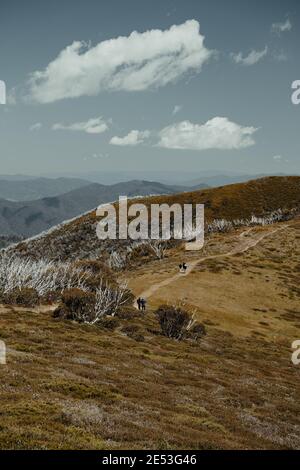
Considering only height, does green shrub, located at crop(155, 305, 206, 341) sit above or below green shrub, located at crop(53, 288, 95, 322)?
below

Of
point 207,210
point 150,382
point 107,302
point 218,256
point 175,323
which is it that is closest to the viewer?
point 150,382

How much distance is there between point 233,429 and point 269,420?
413 cm

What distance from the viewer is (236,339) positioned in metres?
54.5

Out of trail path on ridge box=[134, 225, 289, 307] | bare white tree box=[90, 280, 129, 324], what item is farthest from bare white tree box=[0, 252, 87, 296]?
trail path on ridge box=[134, 225, 289, 307]

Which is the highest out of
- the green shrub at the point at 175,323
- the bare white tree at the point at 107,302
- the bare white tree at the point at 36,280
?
the bare white tree at the point at 36,280

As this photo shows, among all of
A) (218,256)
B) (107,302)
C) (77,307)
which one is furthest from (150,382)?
(218,256)

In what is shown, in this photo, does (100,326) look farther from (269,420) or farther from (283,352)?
(269,420)

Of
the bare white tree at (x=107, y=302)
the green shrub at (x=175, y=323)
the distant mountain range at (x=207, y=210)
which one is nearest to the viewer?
the bare white tree at (x=107, y=302)

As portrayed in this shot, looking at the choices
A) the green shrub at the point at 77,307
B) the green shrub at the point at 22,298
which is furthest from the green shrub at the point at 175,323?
the green shrub at the point at 22,298

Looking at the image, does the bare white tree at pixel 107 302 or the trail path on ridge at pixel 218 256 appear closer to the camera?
the bare white tree at pixel 107 302

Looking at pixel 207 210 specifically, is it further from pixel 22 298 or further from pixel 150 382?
pixel 150 382

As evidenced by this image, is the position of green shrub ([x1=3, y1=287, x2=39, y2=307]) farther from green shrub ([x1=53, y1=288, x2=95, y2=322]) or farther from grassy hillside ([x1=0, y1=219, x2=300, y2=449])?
green shrub ([x1=53, y1=288, x2=95, y2=322])

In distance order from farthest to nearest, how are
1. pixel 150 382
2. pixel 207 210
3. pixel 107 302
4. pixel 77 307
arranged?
1. pixel 207 210
2. pixel 107 302
3. pixel 77 307
4. pixel 150 382

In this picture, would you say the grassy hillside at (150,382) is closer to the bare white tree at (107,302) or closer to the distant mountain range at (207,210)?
the bare white tree at (107,302)
